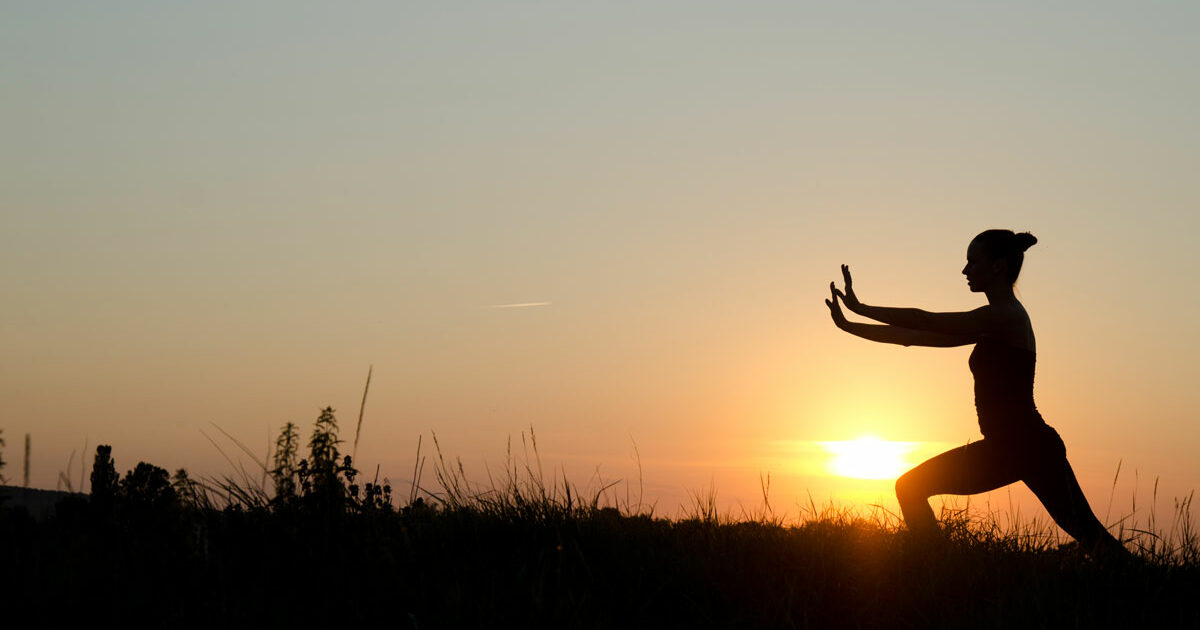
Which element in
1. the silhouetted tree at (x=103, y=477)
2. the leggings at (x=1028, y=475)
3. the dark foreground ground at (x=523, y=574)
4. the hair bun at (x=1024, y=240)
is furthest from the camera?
the hair bun at (x=1024, y=240)

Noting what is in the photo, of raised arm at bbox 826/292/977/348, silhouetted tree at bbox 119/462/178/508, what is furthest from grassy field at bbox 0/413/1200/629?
raised arm at bbox 826/292/977/348

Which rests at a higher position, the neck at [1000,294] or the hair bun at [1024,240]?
the hair bun at [1024,240]

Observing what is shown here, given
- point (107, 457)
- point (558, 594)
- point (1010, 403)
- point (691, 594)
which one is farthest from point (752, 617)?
point (107, 457)

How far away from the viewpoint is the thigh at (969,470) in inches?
289

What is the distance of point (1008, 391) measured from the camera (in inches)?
290

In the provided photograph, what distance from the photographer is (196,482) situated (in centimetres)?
709

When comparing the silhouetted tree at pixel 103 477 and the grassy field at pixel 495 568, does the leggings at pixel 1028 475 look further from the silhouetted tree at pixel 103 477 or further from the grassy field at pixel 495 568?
the silhouetted tree at pixel 103 477

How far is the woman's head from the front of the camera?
7.55 meters

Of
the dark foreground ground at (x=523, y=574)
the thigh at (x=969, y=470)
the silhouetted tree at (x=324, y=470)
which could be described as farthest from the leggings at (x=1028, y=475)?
the silhouetted tree at (x=324, y=470)

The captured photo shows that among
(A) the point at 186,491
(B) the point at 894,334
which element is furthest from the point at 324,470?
(B) the point at 894,334

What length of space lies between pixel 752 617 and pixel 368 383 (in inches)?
106

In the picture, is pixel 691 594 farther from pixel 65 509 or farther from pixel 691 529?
pixel 65 509

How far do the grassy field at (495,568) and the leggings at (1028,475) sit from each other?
8.7 inches

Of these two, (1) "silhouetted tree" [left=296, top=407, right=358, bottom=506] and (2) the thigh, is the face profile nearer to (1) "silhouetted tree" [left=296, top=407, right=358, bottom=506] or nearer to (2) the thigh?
(2) the thigh
